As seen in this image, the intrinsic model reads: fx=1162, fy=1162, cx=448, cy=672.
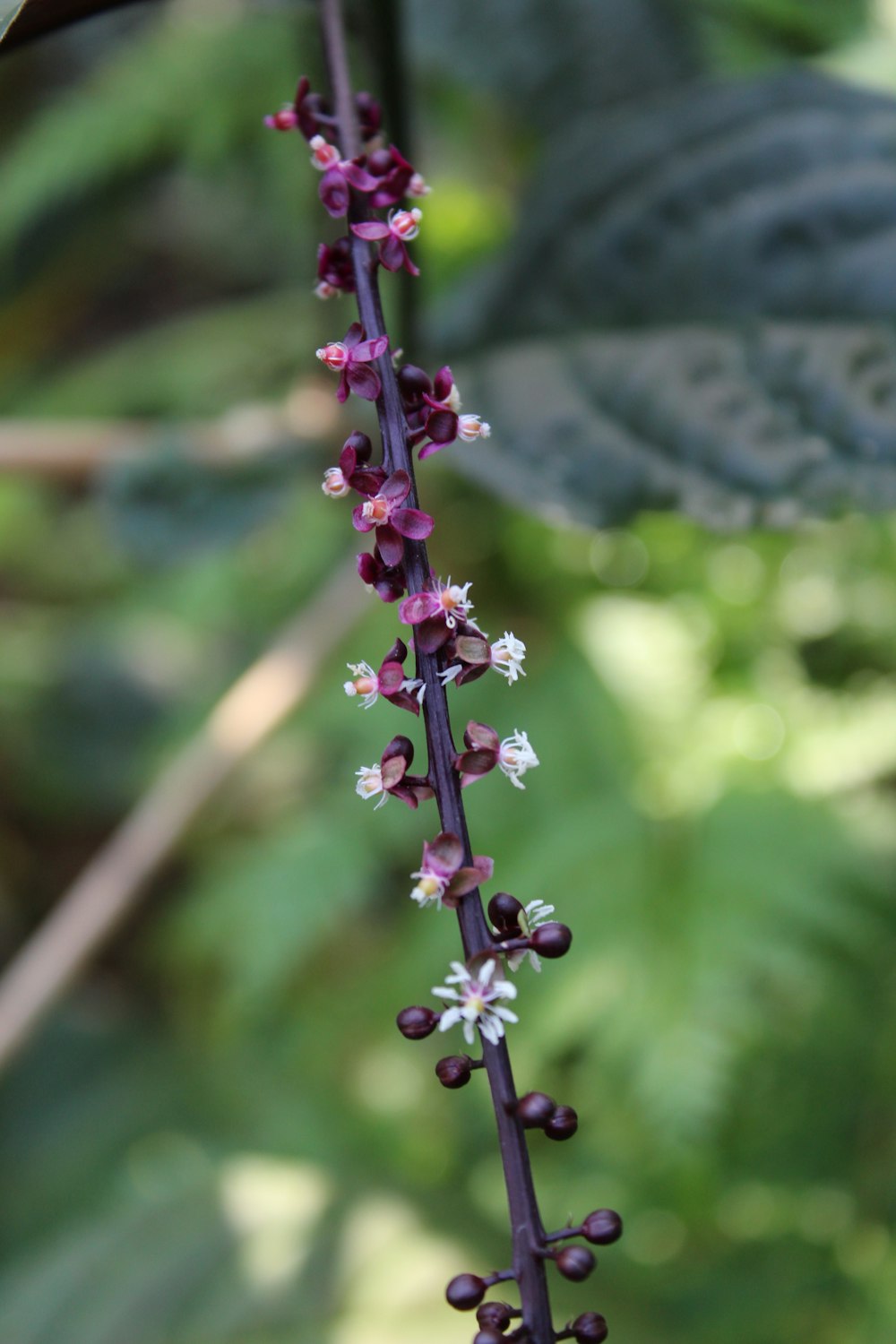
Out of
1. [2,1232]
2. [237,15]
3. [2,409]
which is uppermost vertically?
[237,15]

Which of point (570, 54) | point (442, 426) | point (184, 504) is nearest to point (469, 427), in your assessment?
point (442, 426)

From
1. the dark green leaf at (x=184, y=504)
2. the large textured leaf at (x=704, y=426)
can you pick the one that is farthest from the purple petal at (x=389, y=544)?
the dark green leaf at (x=184, y=504)

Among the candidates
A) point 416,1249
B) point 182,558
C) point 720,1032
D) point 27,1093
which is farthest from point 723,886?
point 27,1093

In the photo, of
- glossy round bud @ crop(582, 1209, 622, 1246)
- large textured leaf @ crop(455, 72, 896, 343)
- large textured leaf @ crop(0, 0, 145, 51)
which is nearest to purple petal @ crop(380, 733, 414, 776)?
glossy round bud @ crop(582, 1209, 622, 1246)

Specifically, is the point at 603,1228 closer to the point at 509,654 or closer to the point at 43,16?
the point at 509,654

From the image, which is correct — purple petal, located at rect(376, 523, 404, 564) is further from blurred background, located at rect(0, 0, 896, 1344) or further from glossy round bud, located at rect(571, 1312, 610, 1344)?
blurred background, located at rect(0, 0, 896, 1344)

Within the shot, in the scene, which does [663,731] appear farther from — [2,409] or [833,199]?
[2,409]
